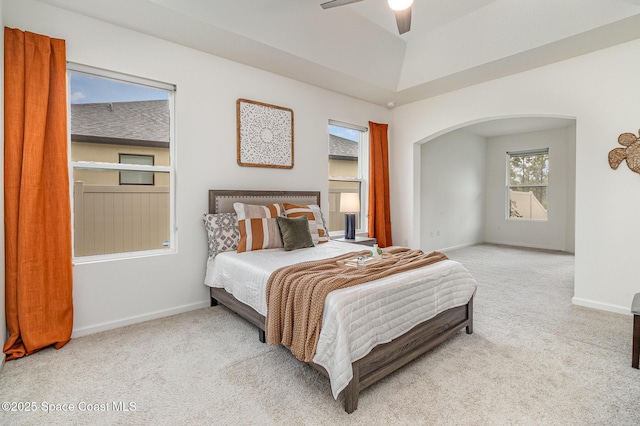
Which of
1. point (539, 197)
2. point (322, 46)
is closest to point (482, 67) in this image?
point (322, 46)

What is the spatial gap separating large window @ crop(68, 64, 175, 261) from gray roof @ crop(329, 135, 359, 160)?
7.38 ft

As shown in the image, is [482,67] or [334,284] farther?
[482,67]

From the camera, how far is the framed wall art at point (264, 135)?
11.7ft

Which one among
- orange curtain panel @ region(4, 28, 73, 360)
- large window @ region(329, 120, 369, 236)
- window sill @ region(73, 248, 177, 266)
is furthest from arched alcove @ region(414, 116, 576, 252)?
orange curtain panel @ region(4, 28, 73, 360)

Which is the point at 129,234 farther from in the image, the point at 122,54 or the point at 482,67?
the point at 482,67

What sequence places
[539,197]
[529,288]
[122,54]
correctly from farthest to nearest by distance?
1. [539,197]
2. [529,288]
3. [122,54]

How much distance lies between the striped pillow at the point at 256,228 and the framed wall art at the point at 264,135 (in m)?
0.62

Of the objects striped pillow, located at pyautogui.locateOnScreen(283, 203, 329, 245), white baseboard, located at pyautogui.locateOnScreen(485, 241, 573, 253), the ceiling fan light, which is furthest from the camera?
white baseboard, located at pyautogui.locateOnScreen(485, 241, 573, 253)

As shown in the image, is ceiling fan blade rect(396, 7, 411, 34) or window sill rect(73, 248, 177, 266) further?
window sill rect(73, 248, 177, 266)

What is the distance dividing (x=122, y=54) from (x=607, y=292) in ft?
17.1

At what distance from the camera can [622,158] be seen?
3.10 m

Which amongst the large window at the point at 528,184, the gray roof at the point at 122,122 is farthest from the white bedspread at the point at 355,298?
the large window at the point at 528,184

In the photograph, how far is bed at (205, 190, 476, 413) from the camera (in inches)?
67.5

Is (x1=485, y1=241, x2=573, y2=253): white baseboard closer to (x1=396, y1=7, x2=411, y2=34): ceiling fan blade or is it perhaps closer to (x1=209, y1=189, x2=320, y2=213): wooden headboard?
(x1=209, y1=189, x2=320, y2=213): wooden headboard
